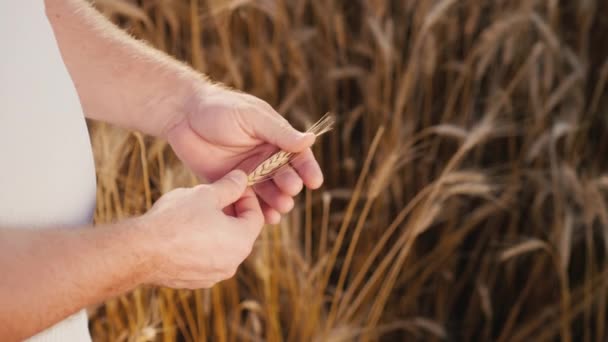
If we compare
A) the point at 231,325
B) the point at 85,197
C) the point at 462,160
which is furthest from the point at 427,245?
the point at 85,197

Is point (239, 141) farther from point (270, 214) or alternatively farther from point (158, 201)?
point (158, 201)

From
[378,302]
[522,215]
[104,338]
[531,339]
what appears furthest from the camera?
[522,215]

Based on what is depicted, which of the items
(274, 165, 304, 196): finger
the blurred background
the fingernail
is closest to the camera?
the fingernail

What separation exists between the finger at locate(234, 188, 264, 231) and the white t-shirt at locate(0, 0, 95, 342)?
0.60 ft

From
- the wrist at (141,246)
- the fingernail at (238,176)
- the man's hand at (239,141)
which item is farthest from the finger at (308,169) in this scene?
the wrist at (141,246)

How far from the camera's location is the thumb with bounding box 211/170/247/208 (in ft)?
2.78

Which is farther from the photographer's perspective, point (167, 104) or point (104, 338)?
point (104, 338)

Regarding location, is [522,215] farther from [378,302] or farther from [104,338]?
[104,338]

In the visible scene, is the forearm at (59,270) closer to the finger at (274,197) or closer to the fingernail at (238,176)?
the fingernail at (238,176)

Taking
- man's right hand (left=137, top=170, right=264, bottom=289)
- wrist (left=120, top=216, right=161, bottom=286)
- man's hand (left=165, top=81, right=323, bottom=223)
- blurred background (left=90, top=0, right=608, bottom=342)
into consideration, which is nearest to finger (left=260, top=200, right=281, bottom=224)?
man's hand (left=165, top=81, right=323, bottom=223)

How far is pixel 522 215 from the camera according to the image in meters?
1.95

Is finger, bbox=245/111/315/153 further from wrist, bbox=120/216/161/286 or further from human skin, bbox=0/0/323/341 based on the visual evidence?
wrist, bbox=120/216/161/286

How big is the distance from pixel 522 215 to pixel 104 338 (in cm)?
97

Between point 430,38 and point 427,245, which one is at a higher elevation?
point 430,38
